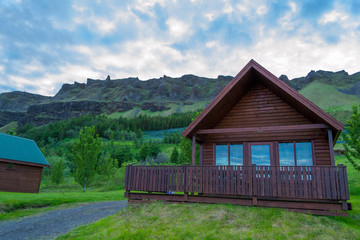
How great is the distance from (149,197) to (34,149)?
22.1 metres

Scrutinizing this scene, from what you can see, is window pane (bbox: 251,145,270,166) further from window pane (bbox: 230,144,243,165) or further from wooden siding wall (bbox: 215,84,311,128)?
wooden siding wall (bbox: 215,84,311,128)

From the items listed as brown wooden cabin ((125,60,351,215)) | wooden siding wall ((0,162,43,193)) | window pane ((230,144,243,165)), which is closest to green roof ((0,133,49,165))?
wooden siding wall ((0,162,43,193))

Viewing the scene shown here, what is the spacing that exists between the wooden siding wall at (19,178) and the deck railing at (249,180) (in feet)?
59.5

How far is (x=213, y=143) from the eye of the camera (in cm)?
1384

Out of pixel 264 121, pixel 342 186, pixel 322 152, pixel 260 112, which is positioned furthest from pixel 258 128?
pixel 342 186

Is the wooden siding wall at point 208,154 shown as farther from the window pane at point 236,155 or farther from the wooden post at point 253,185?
the wooden post at point 253,185

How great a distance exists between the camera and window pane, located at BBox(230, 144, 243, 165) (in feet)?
42.9

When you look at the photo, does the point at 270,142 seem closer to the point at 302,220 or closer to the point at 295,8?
the point at 302,220

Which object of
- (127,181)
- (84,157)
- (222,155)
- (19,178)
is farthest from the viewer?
(84,157)

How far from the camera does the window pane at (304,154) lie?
1173 cm

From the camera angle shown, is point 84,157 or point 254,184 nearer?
point 254,184

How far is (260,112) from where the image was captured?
1291 centimetres

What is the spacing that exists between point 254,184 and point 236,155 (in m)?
3.74

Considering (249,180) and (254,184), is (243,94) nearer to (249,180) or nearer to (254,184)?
(249,180)
